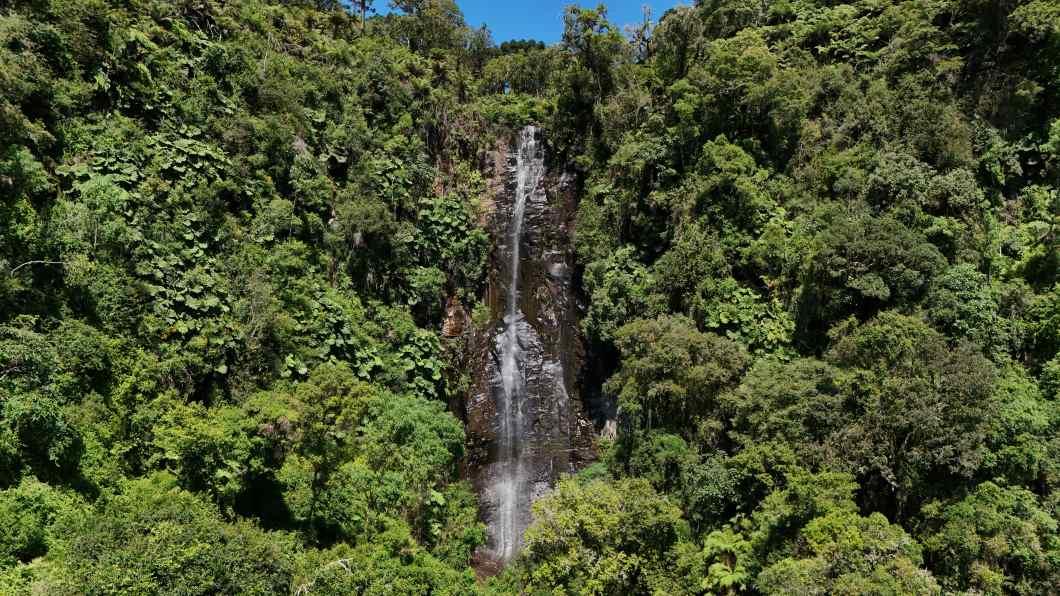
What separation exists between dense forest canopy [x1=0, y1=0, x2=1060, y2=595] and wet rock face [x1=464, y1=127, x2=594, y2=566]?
158 cm

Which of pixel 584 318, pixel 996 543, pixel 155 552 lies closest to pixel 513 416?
pixel 584 318

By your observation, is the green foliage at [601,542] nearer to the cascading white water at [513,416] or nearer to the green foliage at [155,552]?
the cascading white water at [513,416]

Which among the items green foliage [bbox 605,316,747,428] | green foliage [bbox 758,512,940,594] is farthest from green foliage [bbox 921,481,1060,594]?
green foliage [bbox 605,316,747,428]

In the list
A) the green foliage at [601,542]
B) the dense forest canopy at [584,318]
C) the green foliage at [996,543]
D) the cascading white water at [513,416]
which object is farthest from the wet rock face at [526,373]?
the green foliage at [996,543]

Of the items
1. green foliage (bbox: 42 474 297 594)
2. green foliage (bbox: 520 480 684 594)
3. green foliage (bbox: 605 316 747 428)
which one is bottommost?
green foliage (bbox: 520 480 684 594)

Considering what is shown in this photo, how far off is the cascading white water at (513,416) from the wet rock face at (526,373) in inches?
1.9

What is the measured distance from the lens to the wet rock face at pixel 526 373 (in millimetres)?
28188

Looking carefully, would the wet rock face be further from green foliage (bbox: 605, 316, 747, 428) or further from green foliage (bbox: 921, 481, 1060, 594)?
green foliage (bbox: 921, 481, 1060, 594)

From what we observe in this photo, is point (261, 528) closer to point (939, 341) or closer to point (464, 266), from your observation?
point (464, 266)

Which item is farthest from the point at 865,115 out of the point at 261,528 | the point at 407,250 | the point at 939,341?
the point at 261,528

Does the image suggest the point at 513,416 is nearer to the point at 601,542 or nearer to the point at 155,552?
the point at 601,542

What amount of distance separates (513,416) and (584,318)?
6657 mm

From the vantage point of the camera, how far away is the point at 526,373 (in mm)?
31875

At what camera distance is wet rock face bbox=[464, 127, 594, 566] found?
2819cm
